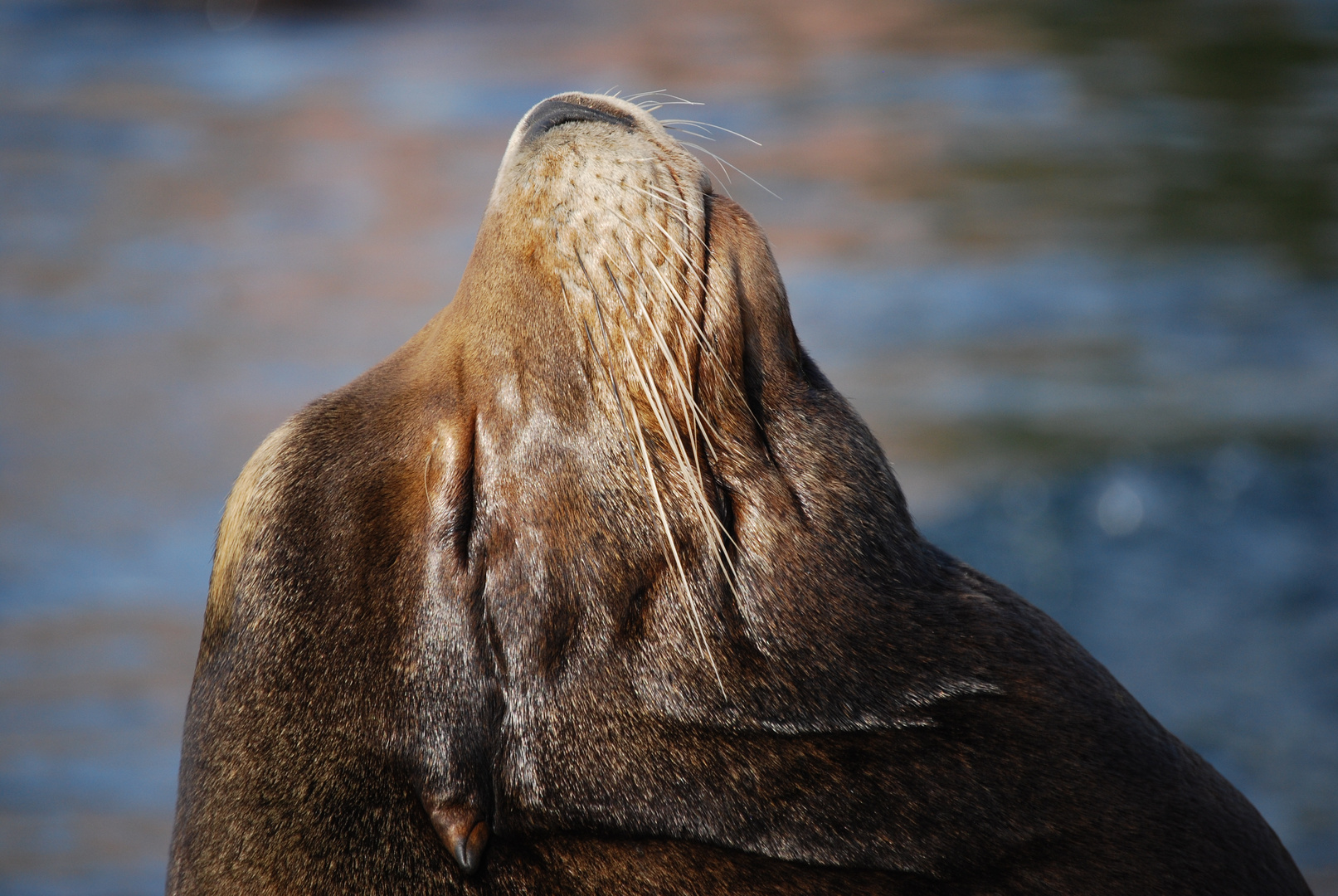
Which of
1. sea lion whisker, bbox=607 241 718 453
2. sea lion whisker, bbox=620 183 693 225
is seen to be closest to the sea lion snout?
sea lion whisker, bbox=620 183 693 225

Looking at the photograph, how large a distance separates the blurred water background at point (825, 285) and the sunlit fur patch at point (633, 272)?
3.64m

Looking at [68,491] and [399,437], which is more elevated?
[399,437]

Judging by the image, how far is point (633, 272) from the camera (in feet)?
8.27

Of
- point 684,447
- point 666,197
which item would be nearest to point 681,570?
point 684,447

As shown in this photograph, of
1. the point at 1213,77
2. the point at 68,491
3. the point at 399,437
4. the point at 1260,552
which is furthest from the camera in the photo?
the point at 1213,77

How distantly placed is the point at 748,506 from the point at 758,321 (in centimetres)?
36

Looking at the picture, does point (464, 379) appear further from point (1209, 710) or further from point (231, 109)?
point (231, 109)

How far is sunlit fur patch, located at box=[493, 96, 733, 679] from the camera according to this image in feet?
8.06

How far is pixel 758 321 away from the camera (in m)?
2.60

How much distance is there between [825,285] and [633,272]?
8.20 m

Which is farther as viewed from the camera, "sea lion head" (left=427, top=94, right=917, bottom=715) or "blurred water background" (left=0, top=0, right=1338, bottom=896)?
"blurred water background" (left=0, top=0, right=1338, bottom=896)

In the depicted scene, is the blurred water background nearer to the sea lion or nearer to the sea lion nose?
the sea lion

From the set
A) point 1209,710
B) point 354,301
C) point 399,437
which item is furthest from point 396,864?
point 354,301

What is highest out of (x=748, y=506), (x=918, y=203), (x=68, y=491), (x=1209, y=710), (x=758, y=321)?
(x=758, y=321)
